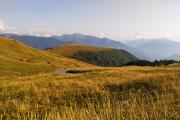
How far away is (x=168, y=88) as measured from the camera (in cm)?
1520

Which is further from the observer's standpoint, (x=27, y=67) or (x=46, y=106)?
(x=27, y=67)

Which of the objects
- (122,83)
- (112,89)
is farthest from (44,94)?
(122,83)

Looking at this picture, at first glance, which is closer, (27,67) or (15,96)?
(15,96)

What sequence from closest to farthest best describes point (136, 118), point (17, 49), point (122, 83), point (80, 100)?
point (136, 118) < point (80, 100) < point (122, 83) < point (17, 49)

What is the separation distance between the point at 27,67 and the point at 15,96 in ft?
173

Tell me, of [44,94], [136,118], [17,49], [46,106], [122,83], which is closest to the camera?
[136,118]

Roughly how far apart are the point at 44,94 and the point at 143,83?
5965 millimetres

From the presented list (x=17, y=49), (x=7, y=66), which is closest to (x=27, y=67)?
(x=7, y=66)

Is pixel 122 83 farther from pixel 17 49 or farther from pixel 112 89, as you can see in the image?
pixel 17 49

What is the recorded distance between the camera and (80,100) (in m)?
14.5

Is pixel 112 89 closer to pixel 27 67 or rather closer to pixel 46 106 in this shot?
pixel 46 106

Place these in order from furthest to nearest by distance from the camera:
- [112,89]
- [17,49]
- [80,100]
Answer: [17,49] → [112,89] → [80,100]

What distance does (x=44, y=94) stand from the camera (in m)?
16.4

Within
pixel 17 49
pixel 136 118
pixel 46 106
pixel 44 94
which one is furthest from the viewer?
pixel 17 49
